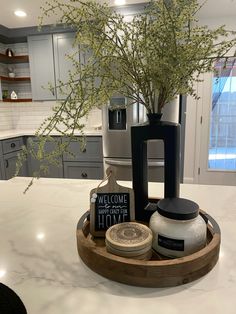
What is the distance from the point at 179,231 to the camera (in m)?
0.57

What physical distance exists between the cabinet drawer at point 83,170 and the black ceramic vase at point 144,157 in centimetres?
234

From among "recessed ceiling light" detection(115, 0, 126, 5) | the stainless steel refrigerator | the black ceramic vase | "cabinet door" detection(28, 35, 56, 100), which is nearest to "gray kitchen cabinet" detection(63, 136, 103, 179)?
the stainless steel refrigerator

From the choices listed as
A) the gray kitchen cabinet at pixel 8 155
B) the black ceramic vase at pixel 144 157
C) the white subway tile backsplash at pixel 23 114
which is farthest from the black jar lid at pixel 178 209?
the white subway tile backsplash at pixel 23 114

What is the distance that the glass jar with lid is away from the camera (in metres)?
0.57

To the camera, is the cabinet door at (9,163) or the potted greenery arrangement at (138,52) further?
the cabinet door at (9,163)

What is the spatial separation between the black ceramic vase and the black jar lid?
120 millimetres

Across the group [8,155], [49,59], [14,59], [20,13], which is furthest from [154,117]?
[14,59]

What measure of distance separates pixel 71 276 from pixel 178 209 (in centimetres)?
30

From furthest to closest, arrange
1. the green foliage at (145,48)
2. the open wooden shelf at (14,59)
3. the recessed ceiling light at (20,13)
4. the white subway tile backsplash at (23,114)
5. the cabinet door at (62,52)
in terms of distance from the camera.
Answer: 1. the white subway tile backsplash at (23,114)
2. the open wooden shelf at (14,59)
3. the cabinet door at (62,52)
4. the recessed ceiling light at (20,13)
5. the green foliage at (145,48)

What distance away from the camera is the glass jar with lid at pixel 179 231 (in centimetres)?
57

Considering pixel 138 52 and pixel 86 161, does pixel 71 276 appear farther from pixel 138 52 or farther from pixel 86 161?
pixel 86 161

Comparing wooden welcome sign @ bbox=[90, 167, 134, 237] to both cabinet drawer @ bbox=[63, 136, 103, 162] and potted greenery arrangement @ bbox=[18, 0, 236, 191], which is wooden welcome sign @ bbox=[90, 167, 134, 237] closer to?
potted greenery arrangement @ bbox=[18, 0, 236, 191]

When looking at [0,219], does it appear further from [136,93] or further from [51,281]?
[136,93]

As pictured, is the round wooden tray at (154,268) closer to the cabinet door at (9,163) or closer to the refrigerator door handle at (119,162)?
the refrigerator door handle at (119,162)
